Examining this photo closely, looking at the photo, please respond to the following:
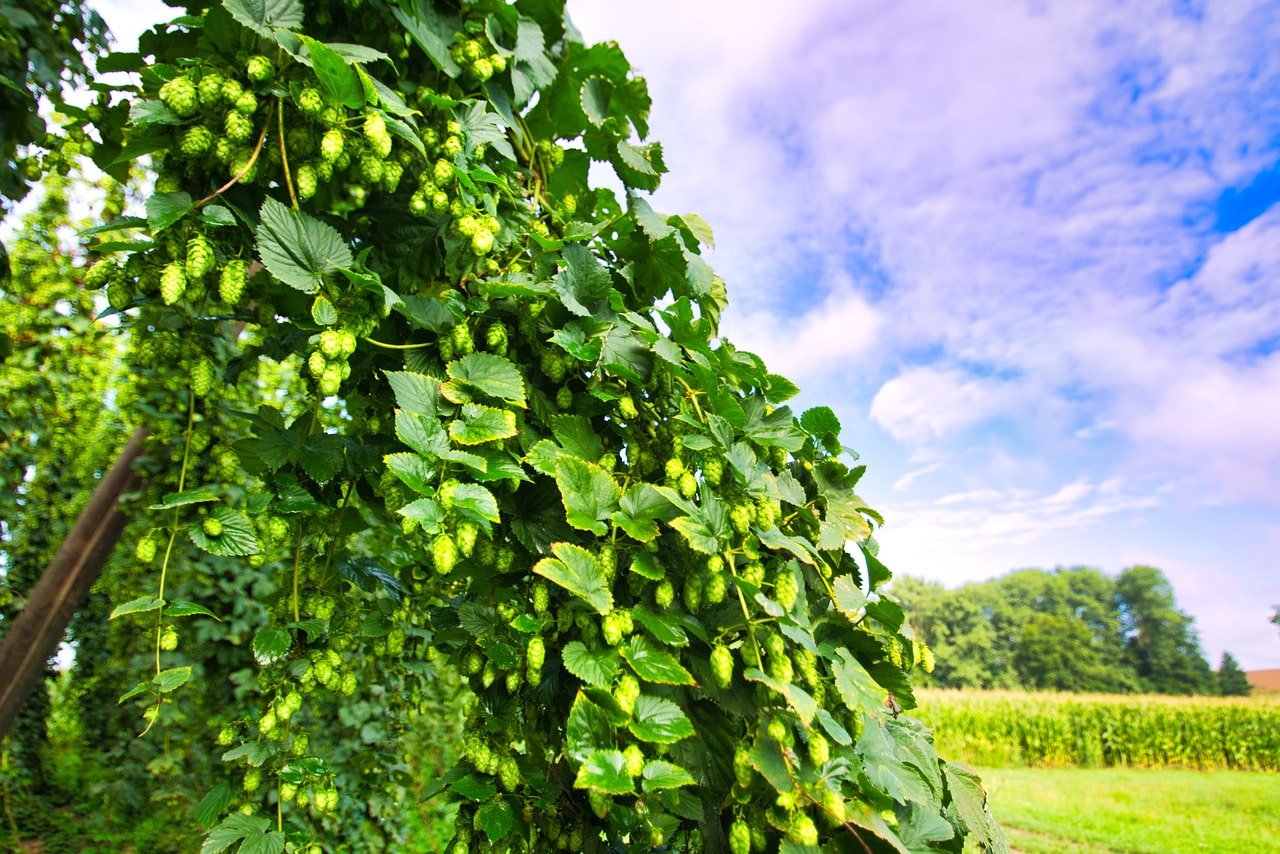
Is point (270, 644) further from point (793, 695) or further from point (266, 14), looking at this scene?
point (266, 14)

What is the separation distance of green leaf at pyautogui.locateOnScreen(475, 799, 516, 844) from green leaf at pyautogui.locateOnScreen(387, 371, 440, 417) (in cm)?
54

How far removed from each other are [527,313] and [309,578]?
617 mm

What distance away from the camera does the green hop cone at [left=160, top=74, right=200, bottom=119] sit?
2.83ft

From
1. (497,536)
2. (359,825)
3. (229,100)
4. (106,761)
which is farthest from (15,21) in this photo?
(106,761)

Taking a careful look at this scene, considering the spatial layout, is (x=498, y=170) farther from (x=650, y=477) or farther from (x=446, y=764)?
(x=446, y=764)

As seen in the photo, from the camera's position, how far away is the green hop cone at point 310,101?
35.2 inches

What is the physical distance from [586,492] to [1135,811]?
11.2 meters

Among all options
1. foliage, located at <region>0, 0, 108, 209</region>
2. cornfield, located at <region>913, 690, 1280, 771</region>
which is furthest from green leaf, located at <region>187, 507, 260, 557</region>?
Result: cornfield, located at <region>913, 690, 1280, 771</region>

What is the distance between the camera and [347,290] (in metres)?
0.97

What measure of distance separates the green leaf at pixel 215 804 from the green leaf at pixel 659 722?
69cm

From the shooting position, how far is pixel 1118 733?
1511 cm

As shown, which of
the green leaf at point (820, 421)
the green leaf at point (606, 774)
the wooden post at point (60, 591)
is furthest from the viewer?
the wooden post at point (60, 591)

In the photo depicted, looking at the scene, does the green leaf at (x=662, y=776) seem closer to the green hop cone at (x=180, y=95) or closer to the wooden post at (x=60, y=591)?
the green hop cone at (x=180, y=95)

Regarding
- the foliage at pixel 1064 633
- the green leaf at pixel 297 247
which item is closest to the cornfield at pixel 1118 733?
the green leaf at pixel 297 247
